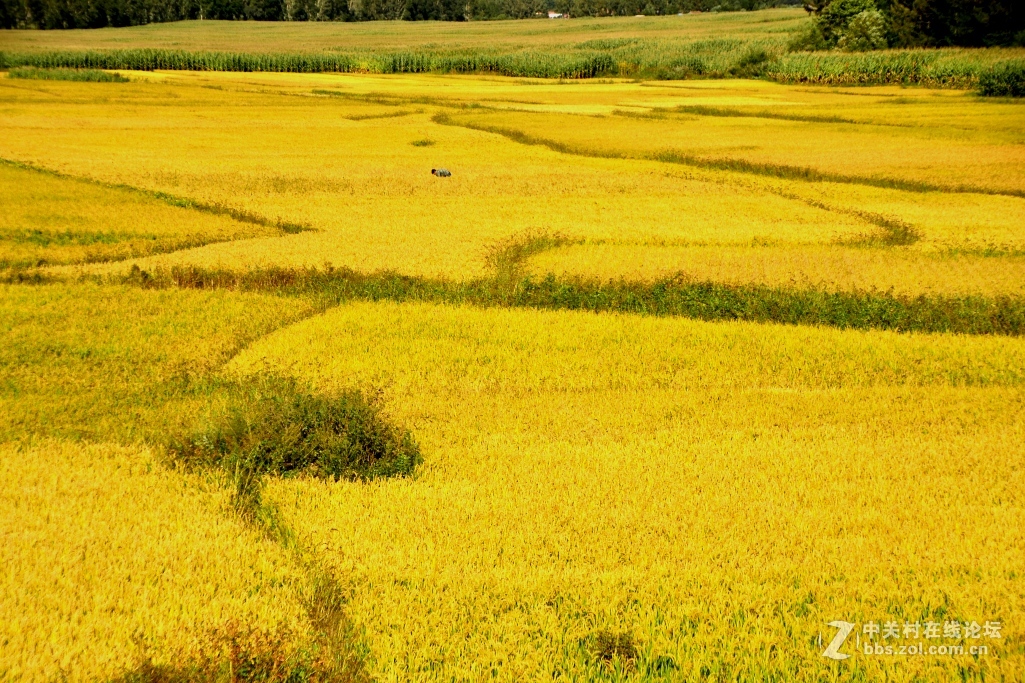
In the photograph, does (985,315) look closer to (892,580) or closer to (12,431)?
(892,580)

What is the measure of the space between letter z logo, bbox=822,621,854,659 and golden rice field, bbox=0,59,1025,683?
0.19ft

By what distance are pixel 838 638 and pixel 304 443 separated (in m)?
4.40

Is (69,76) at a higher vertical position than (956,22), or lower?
lower

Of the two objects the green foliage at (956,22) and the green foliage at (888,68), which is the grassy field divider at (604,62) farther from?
the green foliage at (956,22)

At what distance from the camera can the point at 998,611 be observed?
205 inches

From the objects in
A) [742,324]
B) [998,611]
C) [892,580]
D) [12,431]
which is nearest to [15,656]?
[12,431]

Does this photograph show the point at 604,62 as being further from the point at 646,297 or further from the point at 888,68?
the point at 646,297

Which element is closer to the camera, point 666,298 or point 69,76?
point 666,298

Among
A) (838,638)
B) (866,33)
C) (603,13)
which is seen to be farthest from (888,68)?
(603,13)

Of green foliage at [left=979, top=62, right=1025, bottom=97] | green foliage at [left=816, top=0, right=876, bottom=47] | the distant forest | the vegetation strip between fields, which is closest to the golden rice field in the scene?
the vegetation strip between fields

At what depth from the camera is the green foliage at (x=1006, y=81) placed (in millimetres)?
44250

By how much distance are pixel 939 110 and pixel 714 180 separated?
1924 cm

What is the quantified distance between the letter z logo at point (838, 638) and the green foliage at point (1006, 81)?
47.3m

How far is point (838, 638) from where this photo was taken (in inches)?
193
